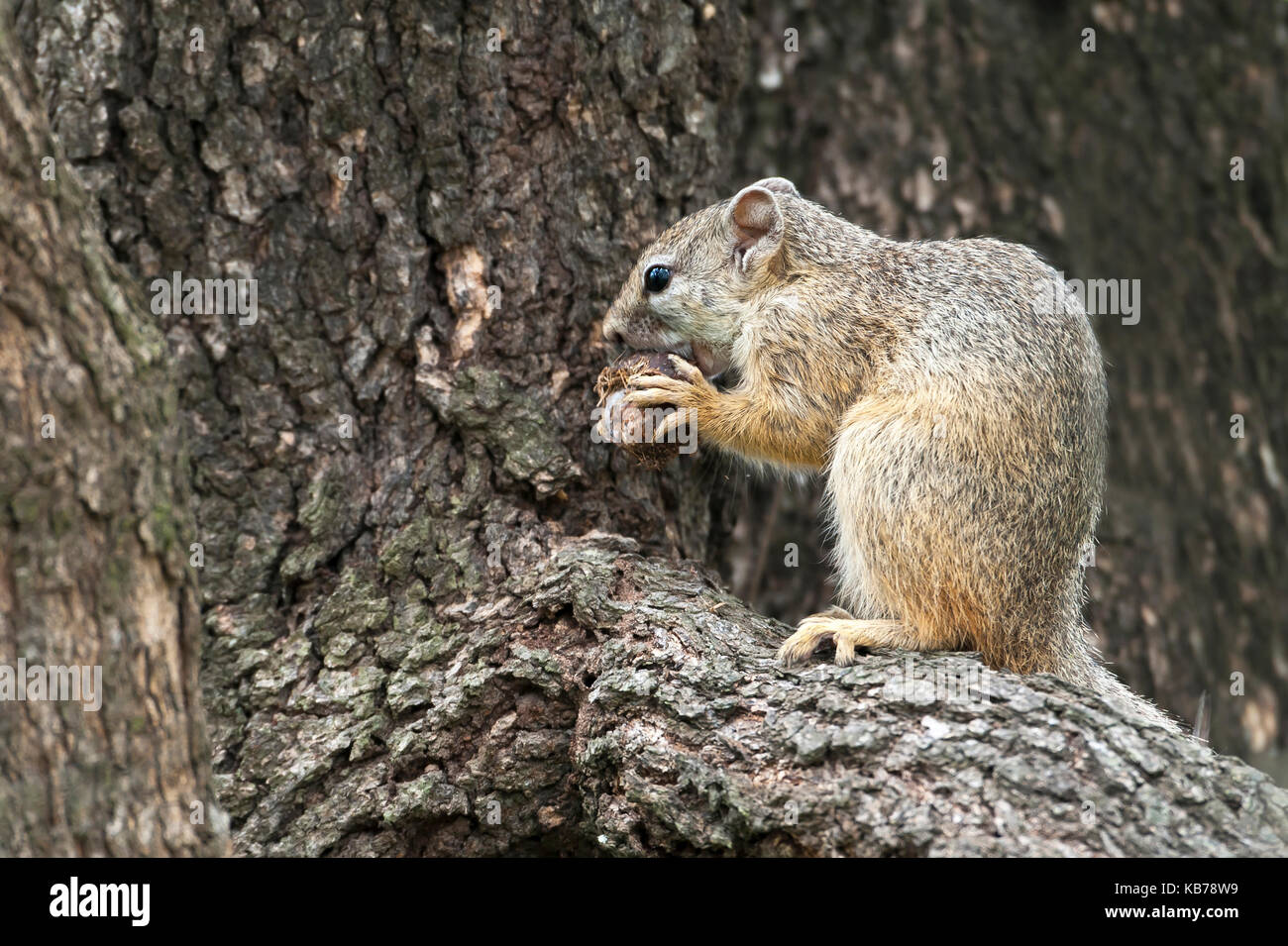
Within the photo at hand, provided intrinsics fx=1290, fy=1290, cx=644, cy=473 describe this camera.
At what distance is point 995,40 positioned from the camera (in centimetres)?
594

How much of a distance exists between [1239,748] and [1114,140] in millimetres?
2876

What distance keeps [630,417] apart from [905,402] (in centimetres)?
88

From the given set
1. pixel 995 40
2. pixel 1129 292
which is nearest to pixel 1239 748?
pixel 1129 292

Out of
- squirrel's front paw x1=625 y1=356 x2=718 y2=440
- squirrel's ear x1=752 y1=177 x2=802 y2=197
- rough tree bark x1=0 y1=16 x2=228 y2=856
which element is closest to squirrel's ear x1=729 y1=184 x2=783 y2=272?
squirrel's ear x1=752 y1=177 x2=802 y2=197

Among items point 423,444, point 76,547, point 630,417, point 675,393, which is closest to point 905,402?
point 675,393

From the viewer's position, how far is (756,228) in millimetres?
4625

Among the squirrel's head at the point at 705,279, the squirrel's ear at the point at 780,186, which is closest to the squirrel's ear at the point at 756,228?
the squirrel's head at the point at 705,279

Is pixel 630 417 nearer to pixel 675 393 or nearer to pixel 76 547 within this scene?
pixel 675 393

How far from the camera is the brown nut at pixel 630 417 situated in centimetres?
406

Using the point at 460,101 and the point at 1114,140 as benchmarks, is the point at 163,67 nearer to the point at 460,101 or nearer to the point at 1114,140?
the point at 460,101

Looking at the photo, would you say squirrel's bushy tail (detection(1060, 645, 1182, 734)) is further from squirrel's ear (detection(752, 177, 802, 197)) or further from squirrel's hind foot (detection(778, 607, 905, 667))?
squirrel's ear (detection(752, 177, 802, 197))

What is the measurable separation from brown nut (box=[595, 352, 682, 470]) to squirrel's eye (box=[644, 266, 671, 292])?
0.26 m

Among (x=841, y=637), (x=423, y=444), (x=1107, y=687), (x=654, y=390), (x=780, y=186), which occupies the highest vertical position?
(x=780, y=186)

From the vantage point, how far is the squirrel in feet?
13.0
